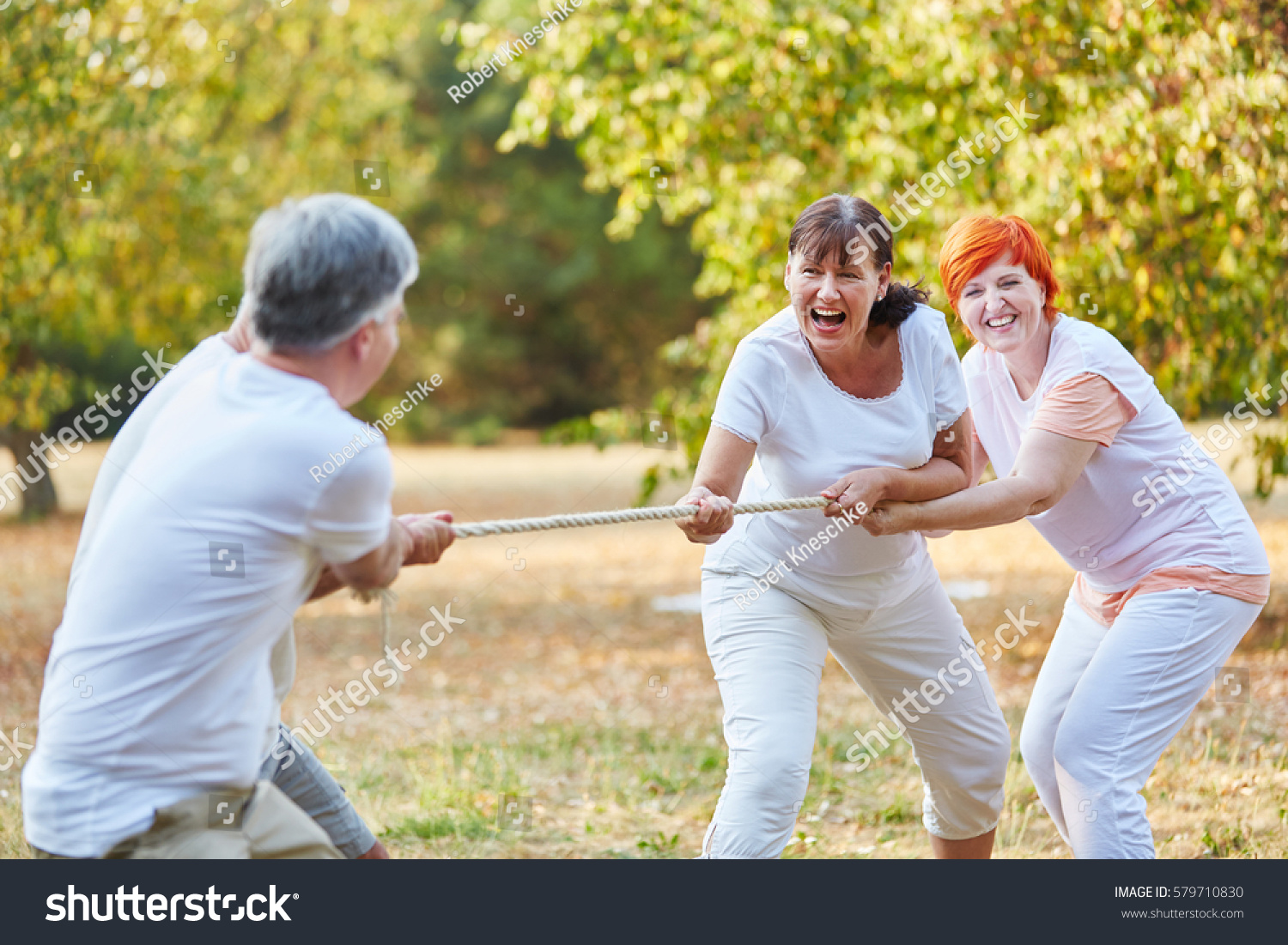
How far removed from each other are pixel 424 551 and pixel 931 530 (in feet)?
4.88

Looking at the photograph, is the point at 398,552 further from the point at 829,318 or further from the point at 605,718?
the point at 605,718

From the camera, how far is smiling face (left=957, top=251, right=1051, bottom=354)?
10.8 ft

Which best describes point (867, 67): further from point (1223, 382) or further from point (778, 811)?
point (778, 811)

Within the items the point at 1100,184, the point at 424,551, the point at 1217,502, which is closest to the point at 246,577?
the point at 424,551

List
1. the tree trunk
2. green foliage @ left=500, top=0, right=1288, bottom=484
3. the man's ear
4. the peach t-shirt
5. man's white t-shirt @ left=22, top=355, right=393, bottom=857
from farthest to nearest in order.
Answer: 1. the tree trunk
2. green foliage @ left=500, top=0, right=1288, bottom=484
3. the peach t-shirt
4. the man's ear
5. man's white t-shirt @ left=22, top=355, right=393, bottom=857

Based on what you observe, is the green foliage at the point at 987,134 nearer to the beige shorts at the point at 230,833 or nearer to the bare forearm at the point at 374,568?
the bare forearm at the point at 374,568

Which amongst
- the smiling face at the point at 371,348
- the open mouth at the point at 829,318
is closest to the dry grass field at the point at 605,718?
the open mouth at the point at 829,318

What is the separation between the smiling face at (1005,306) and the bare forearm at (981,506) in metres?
0.39

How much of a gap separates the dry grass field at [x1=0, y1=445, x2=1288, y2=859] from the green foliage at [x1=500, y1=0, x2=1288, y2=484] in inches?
71.4

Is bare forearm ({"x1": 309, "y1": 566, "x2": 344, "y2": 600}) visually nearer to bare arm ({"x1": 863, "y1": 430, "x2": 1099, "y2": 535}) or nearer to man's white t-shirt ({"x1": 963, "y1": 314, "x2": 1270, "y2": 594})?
bare arm ({"x1": 863, "y1": 430, "x2": 1099, "y2": 535})

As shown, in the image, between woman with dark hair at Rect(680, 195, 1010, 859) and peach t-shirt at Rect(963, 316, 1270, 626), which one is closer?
woman with dark hair at Rect(680, 195, 1010, 859)

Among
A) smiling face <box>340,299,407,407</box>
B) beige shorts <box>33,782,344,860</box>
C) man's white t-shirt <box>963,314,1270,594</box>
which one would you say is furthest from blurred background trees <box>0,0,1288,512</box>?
beige shorts <box>33,782,344,860</box>

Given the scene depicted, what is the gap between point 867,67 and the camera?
7.02m

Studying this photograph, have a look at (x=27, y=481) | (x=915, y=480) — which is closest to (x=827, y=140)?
(x=915, y=480)
